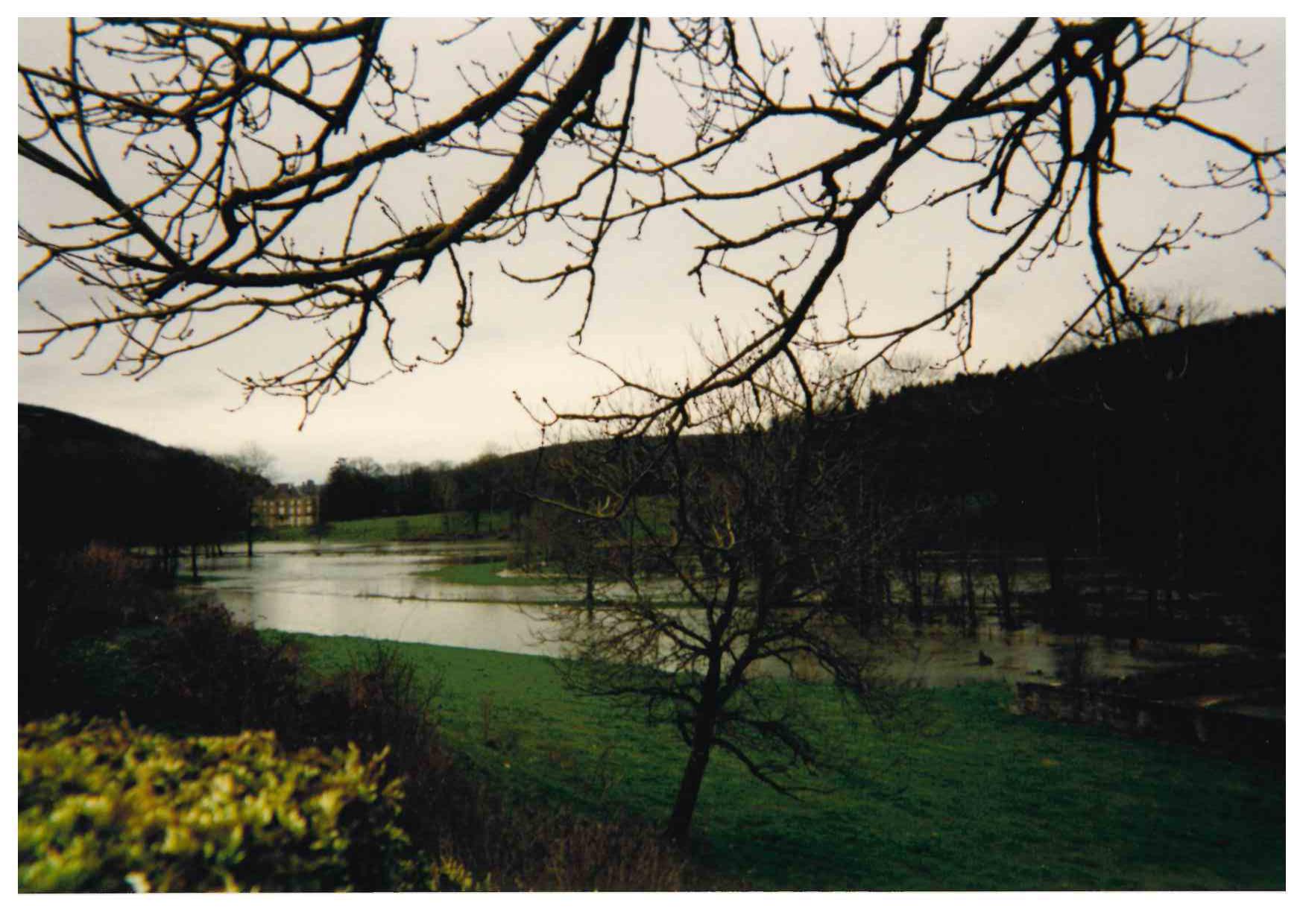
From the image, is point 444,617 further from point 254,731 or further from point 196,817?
point 196,817

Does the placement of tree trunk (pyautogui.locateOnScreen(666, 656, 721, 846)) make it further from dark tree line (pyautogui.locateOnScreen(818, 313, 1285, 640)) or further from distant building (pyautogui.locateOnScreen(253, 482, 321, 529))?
distant building (pyautogui.locateOnScreen(253, 482, 321, 529))

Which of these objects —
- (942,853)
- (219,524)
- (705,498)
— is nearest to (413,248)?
(705,498)

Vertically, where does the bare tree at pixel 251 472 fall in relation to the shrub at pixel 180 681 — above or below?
above

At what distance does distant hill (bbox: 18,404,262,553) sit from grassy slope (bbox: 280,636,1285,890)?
3195 mm

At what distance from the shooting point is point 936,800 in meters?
11.2

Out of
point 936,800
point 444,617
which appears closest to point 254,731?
point 936,800

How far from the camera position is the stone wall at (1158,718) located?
12578 mm

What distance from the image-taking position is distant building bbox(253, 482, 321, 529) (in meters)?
7.57

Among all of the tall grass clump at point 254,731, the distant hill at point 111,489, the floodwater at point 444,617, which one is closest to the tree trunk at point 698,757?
the tall grass clump at point 254,731

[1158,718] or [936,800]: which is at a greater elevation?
[1158,718]

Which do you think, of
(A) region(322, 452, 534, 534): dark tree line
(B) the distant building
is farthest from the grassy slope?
(A) region(322, 452, 534, 534): dark tree line

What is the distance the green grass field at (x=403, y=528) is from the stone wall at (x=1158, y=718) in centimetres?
1097

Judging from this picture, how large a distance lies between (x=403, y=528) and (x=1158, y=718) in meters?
13.4

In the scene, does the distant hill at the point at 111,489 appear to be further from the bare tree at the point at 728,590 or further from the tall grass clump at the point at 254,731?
the bare tree at the point at 728,590
